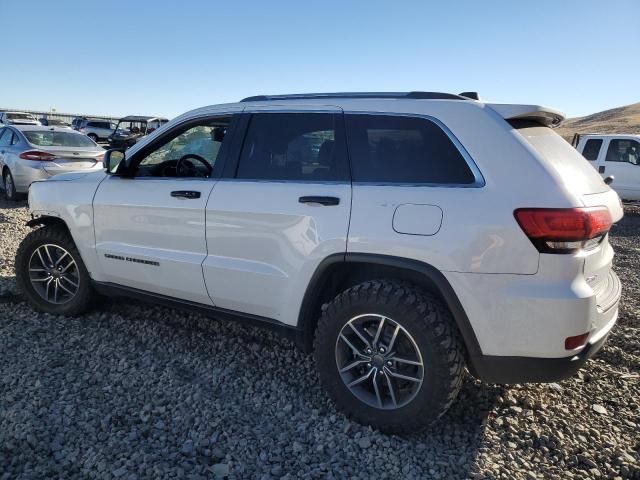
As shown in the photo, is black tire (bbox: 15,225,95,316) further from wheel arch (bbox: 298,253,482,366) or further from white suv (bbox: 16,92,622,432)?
wheel arch (bbox: 298,253,482,366)

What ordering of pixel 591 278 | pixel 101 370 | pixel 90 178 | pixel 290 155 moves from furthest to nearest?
pixel 90 178
pixel 101 370
pixel 290 155
pixel 591 278

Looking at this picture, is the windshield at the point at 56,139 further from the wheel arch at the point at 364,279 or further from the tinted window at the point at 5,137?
the wheel arch at the point at 364,279

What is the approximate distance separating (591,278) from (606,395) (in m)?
1.24

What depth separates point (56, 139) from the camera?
10266mm

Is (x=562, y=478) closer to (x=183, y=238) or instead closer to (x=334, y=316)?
(x=334, y=316)

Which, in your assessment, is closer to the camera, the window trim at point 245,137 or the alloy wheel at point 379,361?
the alloy wheel at point 379,361

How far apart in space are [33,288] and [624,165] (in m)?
12.2

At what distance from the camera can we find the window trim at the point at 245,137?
2998mm

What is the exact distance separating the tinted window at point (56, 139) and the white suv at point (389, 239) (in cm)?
731

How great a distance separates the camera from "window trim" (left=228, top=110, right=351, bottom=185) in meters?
3.00

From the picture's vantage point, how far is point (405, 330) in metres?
2.70

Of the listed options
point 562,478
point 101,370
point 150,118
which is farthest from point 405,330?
point 150,118

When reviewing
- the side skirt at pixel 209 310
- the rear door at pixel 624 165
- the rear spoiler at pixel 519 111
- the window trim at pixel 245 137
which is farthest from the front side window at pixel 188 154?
the rear door at pixel 624 165

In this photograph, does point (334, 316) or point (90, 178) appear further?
point (90, 178)
